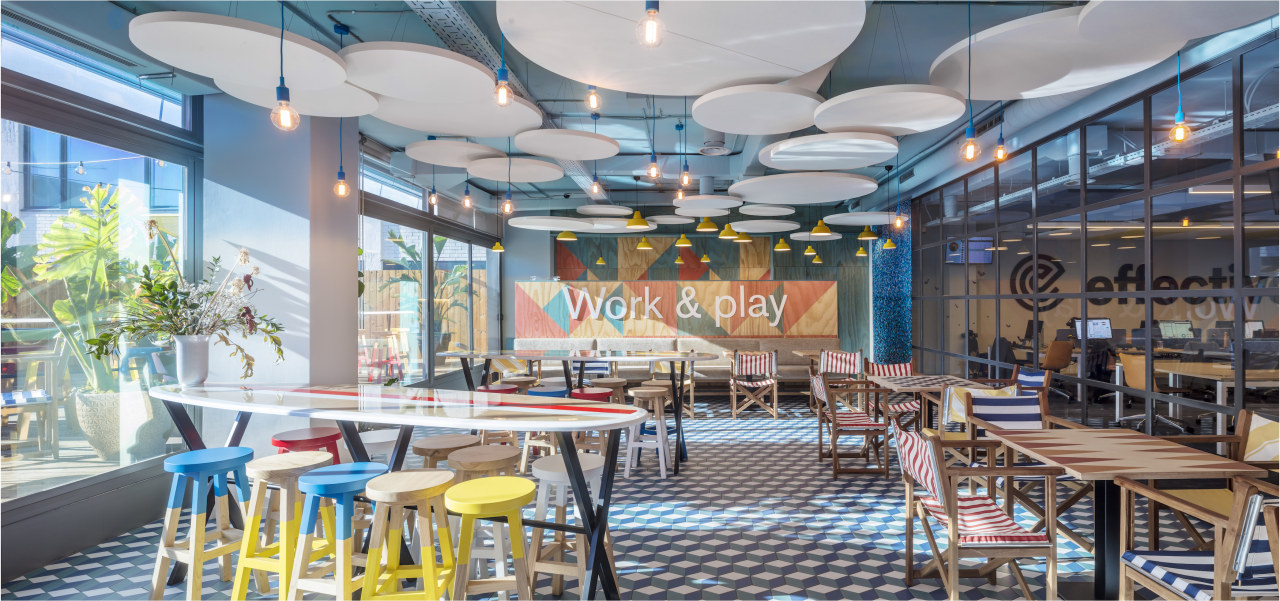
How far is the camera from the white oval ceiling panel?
6156mm

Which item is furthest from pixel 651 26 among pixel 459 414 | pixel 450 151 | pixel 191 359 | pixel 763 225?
pixel 763 225

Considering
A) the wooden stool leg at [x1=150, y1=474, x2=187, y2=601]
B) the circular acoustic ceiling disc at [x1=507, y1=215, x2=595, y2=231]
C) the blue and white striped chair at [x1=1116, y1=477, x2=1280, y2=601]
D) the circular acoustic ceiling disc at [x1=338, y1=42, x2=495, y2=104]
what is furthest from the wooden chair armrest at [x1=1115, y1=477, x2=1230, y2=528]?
the circular acoustic ceiling disc at [x1=507, y1=215, x2=595, y2=231]

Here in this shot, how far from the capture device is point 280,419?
5344 millimetres

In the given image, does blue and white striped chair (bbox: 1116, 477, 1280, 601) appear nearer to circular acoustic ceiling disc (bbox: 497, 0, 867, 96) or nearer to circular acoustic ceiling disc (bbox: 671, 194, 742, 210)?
circular acoustic ceiling disc (bbox: 497, 0, 867, 96)

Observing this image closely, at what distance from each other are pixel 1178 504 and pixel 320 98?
479 cm

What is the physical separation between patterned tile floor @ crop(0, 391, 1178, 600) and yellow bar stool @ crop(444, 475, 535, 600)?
2.48 feet

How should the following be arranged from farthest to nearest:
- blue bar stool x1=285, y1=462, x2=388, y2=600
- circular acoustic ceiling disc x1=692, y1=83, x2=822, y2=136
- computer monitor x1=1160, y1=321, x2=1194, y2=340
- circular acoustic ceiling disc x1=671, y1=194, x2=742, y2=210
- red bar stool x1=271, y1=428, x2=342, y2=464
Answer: circular acoustic ceiling disc x1=671, y1=194, x2=742, y2=210, computer monitor x1=1160, y1=321, x2=1194, y2=340, circular acoustic ceiling disc x1=692, y1=83, x2=822, y2=136, red bar stool x1=271, y1=428, x2=342, y2=464, blue bar stool x1=285, y1=462, x2=388, y2=600

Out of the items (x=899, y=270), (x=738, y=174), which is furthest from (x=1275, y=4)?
(x=899, y=270)

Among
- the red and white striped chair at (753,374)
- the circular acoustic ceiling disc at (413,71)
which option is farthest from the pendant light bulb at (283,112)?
the red and white striped chair at (753,374)

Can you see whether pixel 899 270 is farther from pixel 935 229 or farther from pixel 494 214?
pixel 494 214

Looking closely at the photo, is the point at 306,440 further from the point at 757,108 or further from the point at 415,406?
the point at 757,108

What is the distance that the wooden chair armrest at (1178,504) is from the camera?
2506 millimetres

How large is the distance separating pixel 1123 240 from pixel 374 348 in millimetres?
7673

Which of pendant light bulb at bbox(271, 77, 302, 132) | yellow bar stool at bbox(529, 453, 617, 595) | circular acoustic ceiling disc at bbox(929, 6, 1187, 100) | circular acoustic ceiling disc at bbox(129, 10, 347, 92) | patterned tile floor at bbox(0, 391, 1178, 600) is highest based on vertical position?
circular acoustic ceiling disc at bbox(929, 6, 1187, 100)
